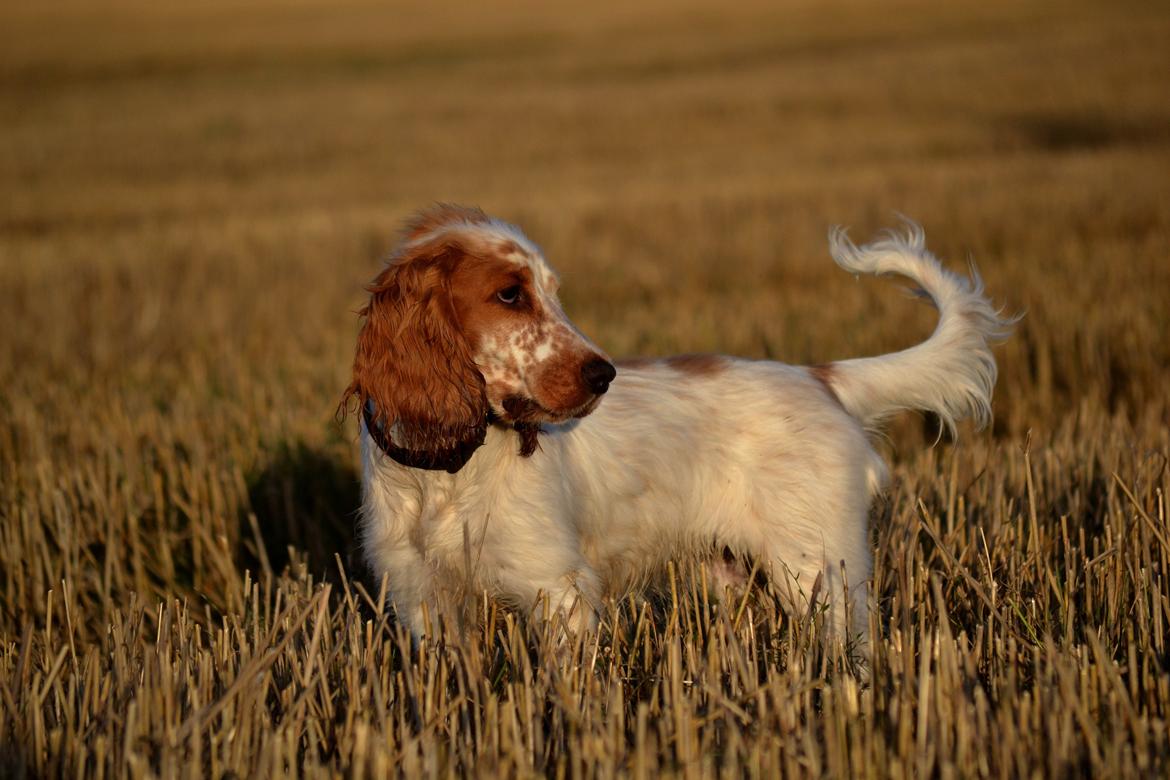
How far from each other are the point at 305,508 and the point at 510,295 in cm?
216

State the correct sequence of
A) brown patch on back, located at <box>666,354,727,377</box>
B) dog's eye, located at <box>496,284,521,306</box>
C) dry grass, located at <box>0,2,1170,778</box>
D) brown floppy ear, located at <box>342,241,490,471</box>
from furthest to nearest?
brown patch on back, located at <box>666,354,727,377</box>, dog's eye, located at <box>496,284,521,306</box>, brown floppy ear, located at <box>342,241,490,471</box>, dry grass, located at <box>0,2,1170,778</box>

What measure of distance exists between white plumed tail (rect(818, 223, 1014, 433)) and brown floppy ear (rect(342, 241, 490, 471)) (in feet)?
4.55

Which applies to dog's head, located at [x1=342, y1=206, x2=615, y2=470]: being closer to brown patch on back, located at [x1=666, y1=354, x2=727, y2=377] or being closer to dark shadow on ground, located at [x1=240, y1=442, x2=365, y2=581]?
brown patch on back, located at [x1=666, y1=354, x2=727, y2=377]

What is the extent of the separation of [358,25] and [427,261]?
5348 centimetres

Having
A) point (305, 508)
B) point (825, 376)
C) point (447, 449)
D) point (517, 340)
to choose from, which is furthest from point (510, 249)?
point (305, 508)

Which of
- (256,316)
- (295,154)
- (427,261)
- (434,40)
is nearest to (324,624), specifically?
(427,261)

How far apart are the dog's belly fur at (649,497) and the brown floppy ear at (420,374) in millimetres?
145

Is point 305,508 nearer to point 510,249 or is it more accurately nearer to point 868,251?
point 510,249

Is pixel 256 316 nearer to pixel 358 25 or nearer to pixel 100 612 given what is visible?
pixel 100 612

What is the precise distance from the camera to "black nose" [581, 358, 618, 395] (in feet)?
10.0

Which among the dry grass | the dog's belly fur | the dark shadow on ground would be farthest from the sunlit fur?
the dark shadow on ground

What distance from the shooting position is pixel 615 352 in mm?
6785

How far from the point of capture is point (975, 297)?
3.94 meters

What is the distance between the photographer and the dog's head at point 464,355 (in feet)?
9.96
